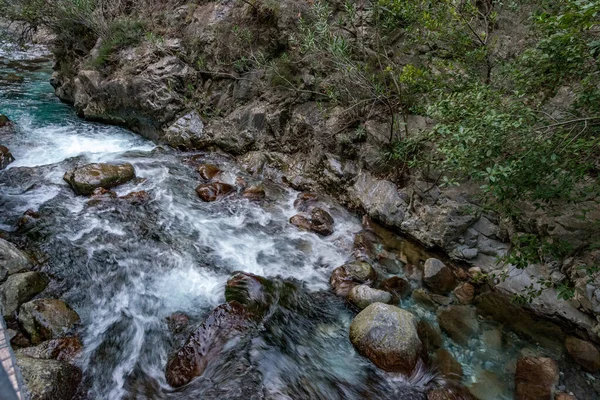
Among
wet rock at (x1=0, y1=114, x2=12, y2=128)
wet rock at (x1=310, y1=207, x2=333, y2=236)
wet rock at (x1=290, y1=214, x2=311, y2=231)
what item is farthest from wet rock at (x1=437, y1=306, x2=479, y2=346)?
wet rock at (x1=0, y1=114, x2=12, y2=128)

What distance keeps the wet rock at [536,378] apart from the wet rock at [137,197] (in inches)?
264

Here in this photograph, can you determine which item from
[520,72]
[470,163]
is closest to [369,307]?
[470,163]

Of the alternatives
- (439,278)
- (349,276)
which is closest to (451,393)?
(439,278)

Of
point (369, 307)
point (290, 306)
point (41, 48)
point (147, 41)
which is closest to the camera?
point (369, 307)

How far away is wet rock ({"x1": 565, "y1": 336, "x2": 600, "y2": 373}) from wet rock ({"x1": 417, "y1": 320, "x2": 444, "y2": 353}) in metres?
1.53

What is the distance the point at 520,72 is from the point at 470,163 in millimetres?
1293

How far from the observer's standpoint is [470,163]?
378 centimetres

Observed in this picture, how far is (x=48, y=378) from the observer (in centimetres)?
297

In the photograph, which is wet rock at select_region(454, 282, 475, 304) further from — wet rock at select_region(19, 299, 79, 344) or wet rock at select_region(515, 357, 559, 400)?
wet rock at select_region(19, 299, 79, 344)

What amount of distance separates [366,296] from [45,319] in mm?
4041

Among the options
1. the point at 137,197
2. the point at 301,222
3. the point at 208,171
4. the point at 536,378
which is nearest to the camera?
the point at 536,378

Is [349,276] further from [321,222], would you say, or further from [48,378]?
[48,378]

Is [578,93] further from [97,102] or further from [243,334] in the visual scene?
[97,102]

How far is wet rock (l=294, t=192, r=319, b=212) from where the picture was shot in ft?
22.2
